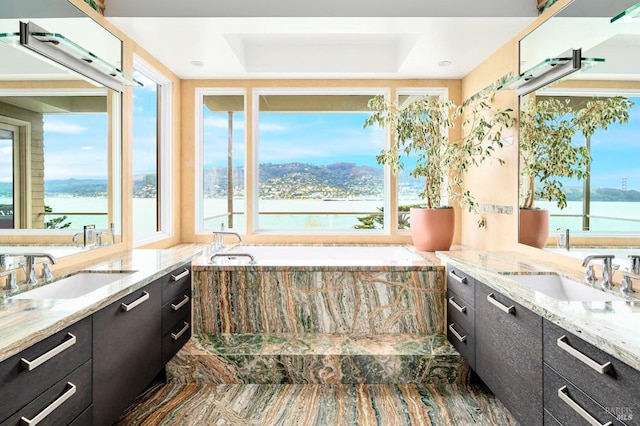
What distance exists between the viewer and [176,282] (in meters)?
2.58

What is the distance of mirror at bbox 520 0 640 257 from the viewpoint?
1.86 metres

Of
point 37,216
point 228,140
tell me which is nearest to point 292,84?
point 228,140

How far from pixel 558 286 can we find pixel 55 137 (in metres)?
2.89

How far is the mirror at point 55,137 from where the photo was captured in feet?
6.27

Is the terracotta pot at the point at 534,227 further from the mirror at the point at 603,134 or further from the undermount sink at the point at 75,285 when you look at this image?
the undermount sink at the point at 75,285

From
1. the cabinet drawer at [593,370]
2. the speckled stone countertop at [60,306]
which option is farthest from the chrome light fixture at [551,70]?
the speckled stone countertop at [60,306]

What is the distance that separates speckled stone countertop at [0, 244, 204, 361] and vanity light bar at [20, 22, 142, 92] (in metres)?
1.16

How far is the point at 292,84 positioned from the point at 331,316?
7.76 ft

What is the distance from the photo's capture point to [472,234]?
3791 mm

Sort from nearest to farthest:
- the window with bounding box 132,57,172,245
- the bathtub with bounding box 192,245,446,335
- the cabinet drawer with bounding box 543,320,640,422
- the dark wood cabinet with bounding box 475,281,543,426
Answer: the cabinet drawer with bounding box 543,320,640,422 → the dark wood cabinet with bounding box 475,281,543,426 → the bathtub with bounding box 192,245,446,335 → the window with bounding box 132,57,172,245

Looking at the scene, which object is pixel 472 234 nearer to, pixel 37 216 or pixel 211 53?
pixel 211 53

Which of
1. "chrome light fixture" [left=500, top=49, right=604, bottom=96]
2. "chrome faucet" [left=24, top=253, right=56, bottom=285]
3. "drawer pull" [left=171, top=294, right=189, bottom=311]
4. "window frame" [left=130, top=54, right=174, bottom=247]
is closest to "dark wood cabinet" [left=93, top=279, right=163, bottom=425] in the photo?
"drawer pull" [left=171, top=294, right=189, bottom=311]

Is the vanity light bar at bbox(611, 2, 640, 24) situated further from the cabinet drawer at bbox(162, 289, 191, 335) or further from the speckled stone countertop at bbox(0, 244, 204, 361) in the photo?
the cabinet drawer at bbox(162, 289, 191, 335)

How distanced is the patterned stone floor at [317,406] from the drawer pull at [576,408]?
0.91m
